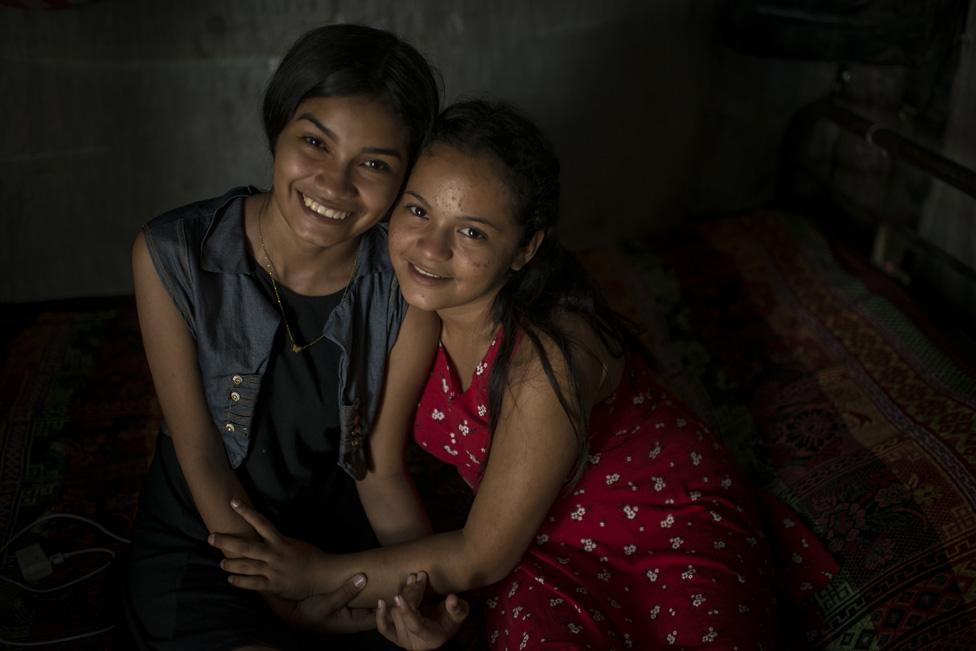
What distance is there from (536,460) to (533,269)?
356 mm

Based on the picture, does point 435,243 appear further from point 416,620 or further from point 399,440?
point 416,620

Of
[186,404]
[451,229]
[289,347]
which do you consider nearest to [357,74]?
[451,229]

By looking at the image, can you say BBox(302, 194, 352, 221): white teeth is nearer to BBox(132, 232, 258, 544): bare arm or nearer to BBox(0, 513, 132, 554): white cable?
BBox(132, 232, 258, 544): bare arm

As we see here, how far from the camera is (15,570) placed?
6.19 feet

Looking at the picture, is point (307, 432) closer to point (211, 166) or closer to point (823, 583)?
point (823, 583)

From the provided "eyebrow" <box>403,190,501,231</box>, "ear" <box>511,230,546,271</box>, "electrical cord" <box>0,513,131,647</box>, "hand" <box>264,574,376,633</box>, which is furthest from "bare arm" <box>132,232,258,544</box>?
"ear" <box>511,230,546,271</box>

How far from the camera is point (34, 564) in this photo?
1879 mm

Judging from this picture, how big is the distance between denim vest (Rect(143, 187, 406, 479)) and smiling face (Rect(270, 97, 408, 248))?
151 mm

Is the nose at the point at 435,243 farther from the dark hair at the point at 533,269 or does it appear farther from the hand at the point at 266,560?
the hand at the point at 266,560

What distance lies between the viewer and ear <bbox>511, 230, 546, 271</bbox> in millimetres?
1604

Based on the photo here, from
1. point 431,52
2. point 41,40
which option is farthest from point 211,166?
point 431,52

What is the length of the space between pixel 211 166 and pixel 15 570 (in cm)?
136

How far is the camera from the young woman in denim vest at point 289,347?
1.51 m

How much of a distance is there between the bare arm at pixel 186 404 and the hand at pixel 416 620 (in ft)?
1.01
